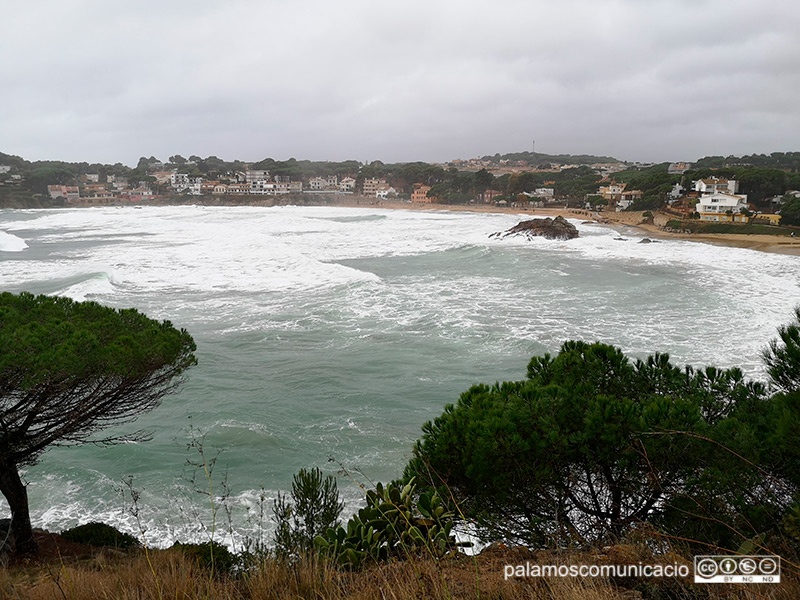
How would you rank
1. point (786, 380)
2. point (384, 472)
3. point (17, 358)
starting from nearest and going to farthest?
point (786, 380), point (17, 358), point (384, 472)

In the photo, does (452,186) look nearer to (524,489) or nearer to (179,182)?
(179,182)

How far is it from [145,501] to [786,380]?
7422mm

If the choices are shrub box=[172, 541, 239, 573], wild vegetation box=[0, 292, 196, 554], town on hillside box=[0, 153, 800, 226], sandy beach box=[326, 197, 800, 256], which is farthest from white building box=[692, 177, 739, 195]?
shrub box=[172, 541, 239, 573]

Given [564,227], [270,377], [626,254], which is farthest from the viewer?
[564,227]

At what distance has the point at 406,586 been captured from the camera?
256 cm

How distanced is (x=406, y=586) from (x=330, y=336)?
12.1 metres

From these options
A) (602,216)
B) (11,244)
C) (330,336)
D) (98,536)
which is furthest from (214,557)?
(602,216)

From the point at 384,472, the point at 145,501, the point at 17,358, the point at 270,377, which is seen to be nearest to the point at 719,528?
the point at 384,472

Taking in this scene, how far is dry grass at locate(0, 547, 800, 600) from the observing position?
2506 millimetres

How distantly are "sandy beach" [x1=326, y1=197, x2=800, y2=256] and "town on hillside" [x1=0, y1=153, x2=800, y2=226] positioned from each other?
274 cm

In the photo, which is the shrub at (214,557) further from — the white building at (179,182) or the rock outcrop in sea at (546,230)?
the white building at (179,182)

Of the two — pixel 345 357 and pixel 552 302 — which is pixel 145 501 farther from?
pixel 552 302

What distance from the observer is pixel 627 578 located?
9.39ft

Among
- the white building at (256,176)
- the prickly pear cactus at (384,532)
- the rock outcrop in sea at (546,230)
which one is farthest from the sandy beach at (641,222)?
the prickly pear cactus at (384,532)
